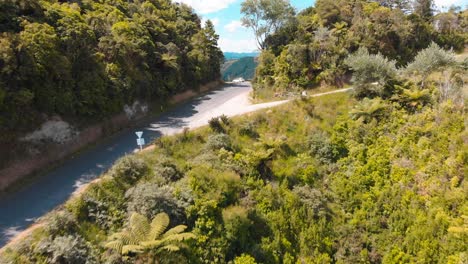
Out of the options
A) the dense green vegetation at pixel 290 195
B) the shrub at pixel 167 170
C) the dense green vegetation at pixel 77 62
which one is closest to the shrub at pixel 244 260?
the dense green vegetation at pixel 290 195

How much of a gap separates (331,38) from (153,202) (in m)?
20.7

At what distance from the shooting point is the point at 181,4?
1618 inches

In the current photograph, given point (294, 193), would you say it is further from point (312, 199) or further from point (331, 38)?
point (331, 38)

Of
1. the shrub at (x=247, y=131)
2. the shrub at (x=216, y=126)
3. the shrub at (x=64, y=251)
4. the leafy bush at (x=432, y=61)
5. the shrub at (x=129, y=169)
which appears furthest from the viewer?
the leafy bush at (x=432, y=61)

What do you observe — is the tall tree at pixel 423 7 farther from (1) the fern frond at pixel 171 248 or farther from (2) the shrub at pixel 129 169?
(1) the fern frond at pixel 171 248

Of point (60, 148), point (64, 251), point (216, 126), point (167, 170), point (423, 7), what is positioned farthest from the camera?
point (423, 7)

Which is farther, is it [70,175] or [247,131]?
[247,131]

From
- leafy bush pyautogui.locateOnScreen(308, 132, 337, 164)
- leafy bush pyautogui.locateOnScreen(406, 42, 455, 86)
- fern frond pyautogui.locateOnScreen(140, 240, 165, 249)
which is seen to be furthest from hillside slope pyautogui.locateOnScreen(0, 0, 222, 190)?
leafy bush pyautogui.locateOnScreen(406, 42, 455, 86)

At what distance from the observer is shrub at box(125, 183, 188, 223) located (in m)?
10.8

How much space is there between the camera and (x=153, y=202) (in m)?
10.9

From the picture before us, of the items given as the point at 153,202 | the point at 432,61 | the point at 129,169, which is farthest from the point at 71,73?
the point at 432,61

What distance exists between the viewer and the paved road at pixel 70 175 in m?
10.6

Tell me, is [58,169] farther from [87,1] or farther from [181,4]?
[181,4]

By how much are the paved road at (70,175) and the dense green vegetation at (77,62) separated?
226cm
